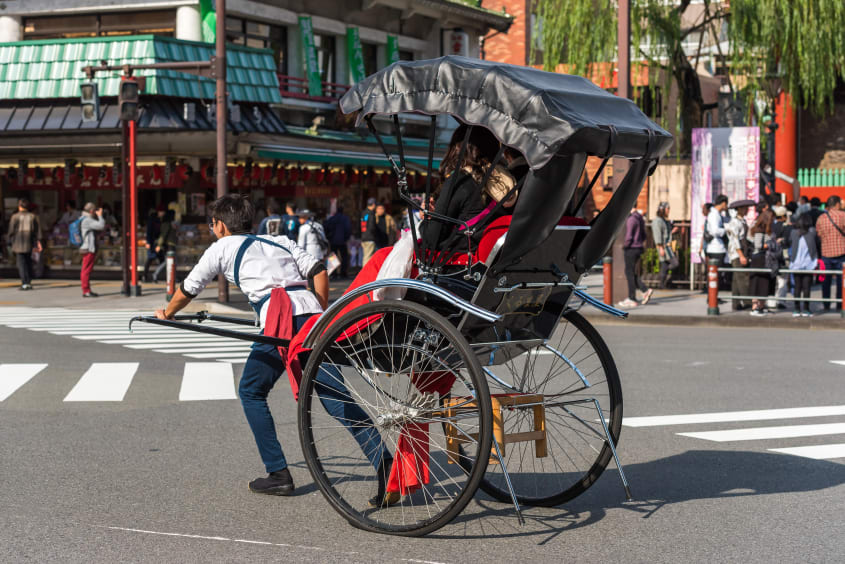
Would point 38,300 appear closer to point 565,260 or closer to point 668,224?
point 668,224

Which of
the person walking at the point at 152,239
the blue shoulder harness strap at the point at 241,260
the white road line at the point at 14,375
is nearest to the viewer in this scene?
the blue shoulder harness strap at the point at 241,260

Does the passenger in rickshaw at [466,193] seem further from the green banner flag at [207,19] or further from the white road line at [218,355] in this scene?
the green banner flag at [207,19]

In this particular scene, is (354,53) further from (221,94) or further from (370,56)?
(221,94)

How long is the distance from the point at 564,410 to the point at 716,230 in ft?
45.9

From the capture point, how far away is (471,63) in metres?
5.22

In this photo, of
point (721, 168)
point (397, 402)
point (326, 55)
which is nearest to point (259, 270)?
Answer: point (397, 402)

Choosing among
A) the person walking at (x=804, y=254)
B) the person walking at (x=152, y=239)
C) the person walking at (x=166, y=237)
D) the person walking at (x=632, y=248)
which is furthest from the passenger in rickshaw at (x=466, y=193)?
the person walking at (x=152, y=239)

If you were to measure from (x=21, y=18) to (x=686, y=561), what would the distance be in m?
25.9

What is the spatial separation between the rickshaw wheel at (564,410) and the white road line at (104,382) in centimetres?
445

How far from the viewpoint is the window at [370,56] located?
104 ft

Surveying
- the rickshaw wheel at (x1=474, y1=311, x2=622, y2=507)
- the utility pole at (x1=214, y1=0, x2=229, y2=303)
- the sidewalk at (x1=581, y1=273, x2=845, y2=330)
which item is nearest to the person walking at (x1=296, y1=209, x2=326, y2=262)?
the utility pole at (x1=214, y1=0, x2=229, y2=303)

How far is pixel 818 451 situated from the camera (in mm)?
7242

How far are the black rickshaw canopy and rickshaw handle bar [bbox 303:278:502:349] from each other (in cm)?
71

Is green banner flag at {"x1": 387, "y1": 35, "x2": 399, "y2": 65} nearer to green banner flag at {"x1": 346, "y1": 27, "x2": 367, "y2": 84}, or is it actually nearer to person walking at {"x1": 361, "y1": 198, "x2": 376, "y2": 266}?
green banner flag at {"x1": 346, "y1": 27, "x2": 367, "y2": 84}
